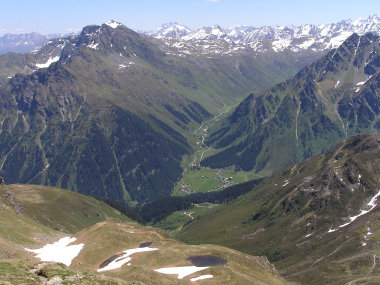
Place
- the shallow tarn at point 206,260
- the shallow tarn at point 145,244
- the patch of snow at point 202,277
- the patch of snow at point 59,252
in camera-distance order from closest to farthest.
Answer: the patch of snow at point 202,277
the shallow tarn at point 206,260
the patch of snow at point 59,252
the shallow tarn at point 145,244

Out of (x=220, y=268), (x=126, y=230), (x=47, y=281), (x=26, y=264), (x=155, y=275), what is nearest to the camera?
(x=47, y=281)

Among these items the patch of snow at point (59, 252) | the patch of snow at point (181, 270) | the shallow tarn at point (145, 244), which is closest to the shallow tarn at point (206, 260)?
the patch of snow at point (181, 270)

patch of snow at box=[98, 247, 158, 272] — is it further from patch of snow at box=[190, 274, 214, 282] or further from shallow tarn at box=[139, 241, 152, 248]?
patch of snow at box=[190, 274, 214, 282]

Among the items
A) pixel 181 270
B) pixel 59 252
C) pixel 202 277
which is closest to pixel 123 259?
pixel 181 270

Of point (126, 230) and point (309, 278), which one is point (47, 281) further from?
point (309, 278)

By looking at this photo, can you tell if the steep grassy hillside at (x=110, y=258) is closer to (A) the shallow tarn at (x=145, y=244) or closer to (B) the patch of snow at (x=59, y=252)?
(A) the shallow tarn at (x=145, y=244)

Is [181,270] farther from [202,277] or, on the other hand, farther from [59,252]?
[59,252]

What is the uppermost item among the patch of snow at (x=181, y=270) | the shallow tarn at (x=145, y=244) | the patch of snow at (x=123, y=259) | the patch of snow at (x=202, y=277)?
the patch of snow at (x=202, y=277)

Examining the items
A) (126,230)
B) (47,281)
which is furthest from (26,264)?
(126,230)

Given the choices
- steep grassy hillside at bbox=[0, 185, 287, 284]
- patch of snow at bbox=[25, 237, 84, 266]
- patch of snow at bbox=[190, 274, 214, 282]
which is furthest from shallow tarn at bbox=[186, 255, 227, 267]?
patch of snow at bbox=[25, 237, 84, 266]
